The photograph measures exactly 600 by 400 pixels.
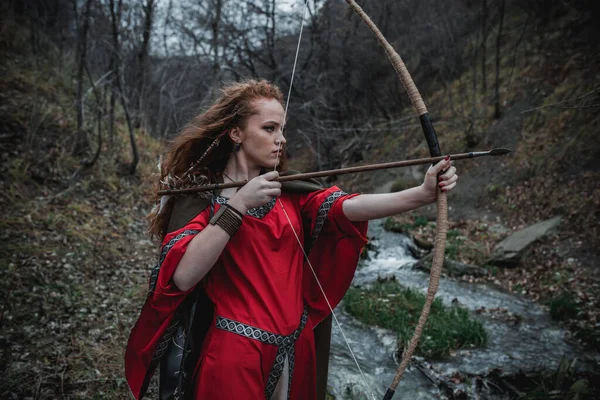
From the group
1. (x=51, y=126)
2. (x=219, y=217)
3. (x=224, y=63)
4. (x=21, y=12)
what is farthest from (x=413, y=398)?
(x=21, y=12)

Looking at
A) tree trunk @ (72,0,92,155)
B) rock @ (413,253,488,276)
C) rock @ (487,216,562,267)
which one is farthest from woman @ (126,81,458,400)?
tree trunk @ (72,0,92,155)

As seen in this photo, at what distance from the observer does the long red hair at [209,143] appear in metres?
1.96

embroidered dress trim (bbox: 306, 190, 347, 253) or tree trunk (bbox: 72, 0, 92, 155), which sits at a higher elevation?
→ tree trunk (bbox: 72, 0, 92, 155)

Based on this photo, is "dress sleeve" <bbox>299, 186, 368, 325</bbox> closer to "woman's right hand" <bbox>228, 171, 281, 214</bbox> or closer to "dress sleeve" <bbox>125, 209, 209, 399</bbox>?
"woman's right hand" <bbox>228, 171, 281, 214</bbox>

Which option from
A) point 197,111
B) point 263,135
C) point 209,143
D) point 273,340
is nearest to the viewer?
point 273,340

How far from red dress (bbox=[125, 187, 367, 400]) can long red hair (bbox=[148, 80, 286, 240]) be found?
0.86 ft

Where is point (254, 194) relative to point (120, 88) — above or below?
below

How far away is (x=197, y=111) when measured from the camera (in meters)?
2.52

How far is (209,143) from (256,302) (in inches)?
33.9

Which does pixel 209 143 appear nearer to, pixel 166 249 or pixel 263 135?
pixel 263 135

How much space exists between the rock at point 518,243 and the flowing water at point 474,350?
71cm

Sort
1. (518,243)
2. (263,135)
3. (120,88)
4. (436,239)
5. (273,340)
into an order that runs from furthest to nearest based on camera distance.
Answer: (120,88), (518,243), (263,135), (436,239), (273,340)

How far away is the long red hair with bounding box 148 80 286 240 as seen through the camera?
77.0 inches

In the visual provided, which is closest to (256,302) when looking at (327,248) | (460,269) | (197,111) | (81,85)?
(327,248)
